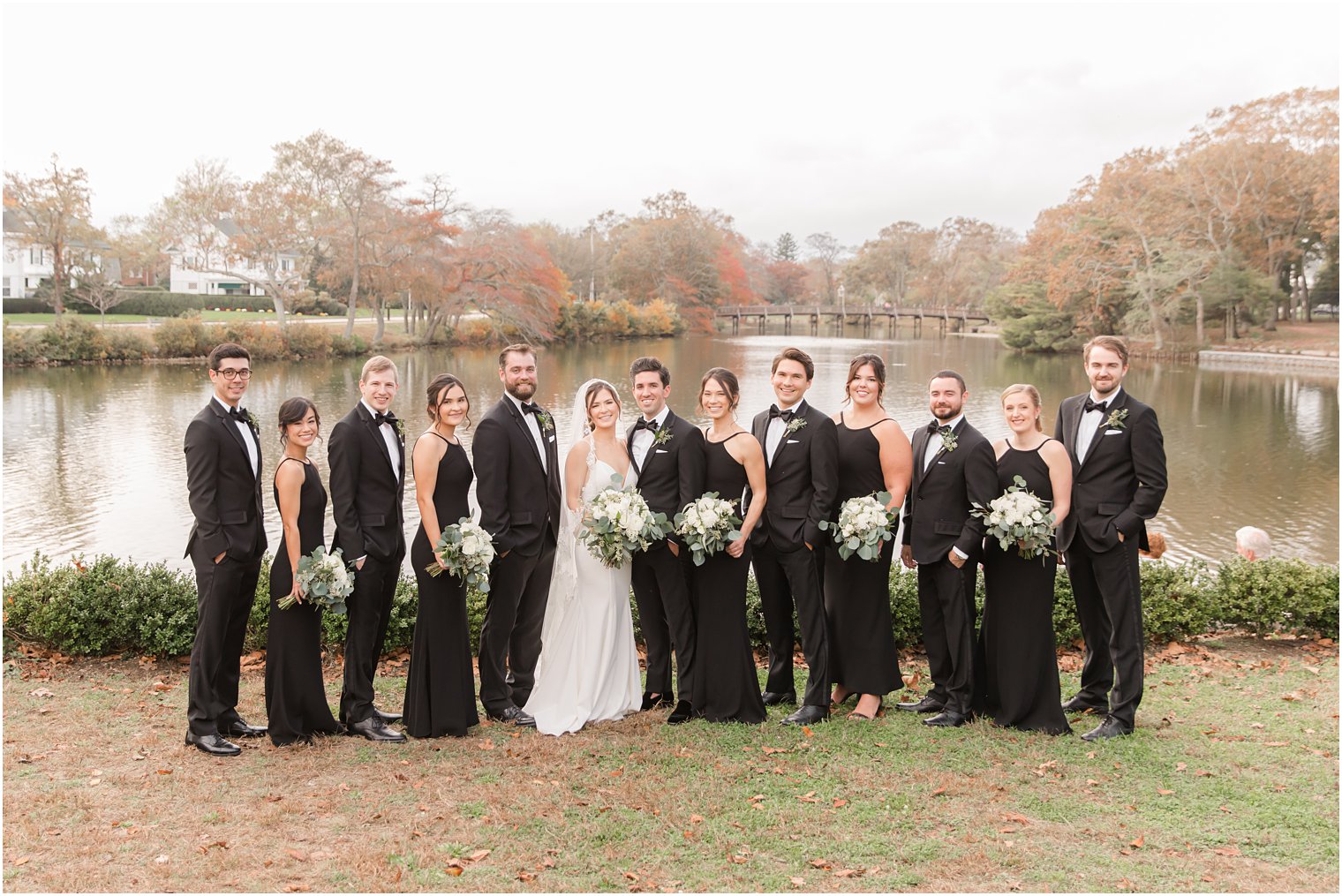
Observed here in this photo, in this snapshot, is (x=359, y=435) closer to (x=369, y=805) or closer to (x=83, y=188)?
(x=369, y=805)

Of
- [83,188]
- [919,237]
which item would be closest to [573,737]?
[83,188]

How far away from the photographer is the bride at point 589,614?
251 inches

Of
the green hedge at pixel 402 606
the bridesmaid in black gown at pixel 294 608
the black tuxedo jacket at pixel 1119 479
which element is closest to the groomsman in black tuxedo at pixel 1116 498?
the black tuxedo jacket at pixel 1119 479

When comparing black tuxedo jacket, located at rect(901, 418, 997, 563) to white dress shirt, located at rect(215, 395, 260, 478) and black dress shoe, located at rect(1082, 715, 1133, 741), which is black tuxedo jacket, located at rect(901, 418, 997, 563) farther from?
white dress shirt, located at rect(215, 395, 260, 478)

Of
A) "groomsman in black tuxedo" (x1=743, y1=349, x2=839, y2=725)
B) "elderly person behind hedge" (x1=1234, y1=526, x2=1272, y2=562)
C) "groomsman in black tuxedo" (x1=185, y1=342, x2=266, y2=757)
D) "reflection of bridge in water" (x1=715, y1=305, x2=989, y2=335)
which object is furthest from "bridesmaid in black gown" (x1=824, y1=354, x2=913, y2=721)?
"reflection of bridge in water" (x1=715, y1=305, x2=989, y2=335)

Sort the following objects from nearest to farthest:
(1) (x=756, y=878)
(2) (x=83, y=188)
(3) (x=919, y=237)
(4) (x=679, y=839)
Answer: (1) (x=756, y=878), (4) (x=679, y=839), (2) (x=83, y=188), (3) (x=919, y=237)

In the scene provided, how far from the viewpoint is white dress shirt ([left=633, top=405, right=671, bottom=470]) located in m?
6.39

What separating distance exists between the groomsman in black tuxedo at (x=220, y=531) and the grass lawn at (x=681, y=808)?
13.4 inches

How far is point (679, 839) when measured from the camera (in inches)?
180

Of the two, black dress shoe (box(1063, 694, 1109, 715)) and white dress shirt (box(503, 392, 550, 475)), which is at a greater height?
white dress shirt (box(503, 392, 550, 475))

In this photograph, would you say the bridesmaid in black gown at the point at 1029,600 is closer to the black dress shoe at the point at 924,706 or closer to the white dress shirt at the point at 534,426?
the black dress shoe at the point at 924,706

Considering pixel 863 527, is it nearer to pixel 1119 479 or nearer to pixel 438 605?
pixel 1119 479

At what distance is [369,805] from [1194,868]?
151 inches

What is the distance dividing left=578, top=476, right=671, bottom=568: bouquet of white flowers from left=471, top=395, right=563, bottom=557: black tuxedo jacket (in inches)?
17.3
